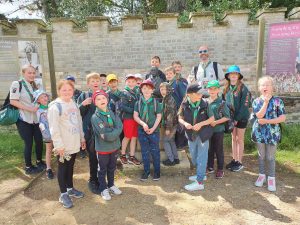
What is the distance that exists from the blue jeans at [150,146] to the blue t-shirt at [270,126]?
1.54m

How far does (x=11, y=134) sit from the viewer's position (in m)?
7.57

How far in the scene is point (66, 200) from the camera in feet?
13.7

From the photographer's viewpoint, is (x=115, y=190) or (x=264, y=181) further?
(x=264, y=181)

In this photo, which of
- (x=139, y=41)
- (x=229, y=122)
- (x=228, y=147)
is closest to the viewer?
(x=229, y=122)

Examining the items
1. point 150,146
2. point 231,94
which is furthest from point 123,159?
point 231,94

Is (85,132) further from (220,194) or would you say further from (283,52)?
(283,52)

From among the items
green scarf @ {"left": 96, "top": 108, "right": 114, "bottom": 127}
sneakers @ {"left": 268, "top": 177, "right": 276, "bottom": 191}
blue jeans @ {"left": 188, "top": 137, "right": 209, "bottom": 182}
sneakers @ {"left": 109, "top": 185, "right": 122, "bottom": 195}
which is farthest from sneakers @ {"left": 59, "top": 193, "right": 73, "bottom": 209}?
sneakers @ {"left": 268, "top": 177, "right": 276, "bottom": 191}

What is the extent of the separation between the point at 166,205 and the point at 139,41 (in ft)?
16.5

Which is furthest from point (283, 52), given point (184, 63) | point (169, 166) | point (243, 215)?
point (243, 215)

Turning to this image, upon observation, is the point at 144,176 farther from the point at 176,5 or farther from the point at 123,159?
the point at 176,5

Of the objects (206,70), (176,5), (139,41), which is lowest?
(206,70)

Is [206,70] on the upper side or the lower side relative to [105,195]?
upper

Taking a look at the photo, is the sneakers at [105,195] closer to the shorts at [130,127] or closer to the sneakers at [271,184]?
the shorts at [130,127]

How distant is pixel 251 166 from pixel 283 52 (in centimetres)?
338
